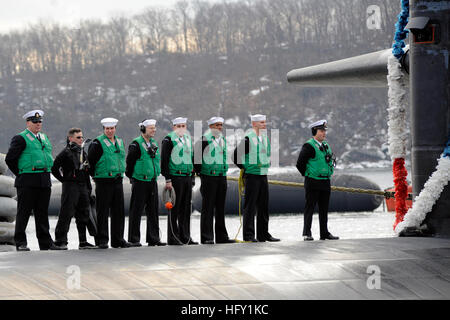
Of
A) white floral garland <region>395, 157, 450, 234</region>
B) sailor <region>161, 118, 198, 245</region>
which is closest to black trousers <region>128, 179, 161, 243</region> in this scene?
sailor <region>161, 118, 198, 245</region>

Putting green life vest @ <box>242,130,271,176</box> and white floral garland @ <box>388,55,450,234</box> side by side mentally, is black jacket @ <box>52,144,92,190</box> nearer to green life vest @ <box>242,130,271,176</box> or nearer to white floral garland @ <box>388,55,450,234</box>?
green life vest @ <box>242,130,271,176</box>

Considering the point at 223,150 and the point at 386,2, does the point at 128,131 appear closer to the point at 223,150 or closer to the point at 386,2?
the point at 386,2

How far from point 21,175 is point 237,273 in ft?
16.7

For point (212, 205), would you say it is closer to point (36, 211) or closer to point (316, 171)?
point (316, 171)

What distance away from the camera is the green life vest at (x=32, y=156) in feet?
33.2

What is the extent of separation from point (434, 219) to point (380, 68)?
7.34 feet

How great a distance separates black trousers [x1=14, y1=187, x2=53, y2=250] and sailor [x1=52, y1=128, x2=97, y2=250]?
0.83 ft


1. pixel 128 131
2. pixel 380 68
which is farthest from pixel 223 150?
pixel 128 131

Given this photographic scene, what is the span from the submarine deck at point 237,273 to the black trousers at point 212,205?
3493 millimetres

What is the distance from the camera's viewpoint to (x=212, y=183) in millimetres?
10914

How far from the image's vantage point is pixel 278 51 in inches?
5246

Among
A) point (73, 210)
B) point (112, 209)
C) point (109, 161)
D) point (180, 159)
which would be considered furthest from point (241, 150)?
point (73, 210)

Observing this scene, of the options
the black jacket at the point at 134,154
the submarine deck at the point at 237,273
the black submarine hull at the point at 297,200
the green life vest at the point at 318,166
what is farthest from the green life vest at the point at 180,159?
the black submarine hull at the point at 297,200
